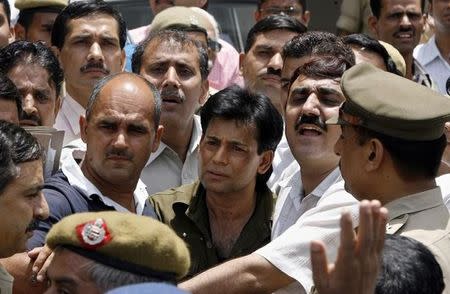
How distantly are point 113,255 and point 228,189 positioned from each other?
6.61 ft

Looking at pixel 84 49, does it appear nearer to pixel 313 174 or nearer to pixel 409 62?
pixel 313 174

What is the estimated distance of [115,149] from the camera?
5867 mm

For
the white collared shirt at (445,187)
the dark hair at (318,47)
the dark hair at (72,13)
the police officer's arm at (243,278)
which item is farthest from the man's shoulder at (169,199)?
the dark hair at (72,13)

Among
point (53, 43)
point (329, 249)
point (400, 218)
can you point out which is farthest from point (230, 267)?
point (53, 43)

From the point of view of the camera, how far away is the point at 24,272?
5.13 m

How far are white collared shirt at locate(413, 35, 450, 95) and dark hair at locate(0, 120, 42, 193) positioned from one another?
437cm

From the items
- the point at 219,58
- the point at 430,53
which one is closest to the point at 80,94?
the point at 219,58

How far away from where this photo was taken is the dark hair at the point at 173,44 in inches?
282

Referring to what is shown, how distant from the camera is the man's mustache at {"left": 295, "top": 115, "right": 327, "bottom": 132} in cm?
594

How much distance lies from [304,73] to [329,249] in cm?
135

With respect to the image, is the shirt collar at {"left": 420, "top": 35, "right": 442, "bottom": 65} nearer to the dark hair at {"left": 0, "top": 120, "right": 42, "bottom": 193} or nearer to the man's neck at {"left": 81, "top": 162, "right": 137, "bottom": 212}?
the man's neck at {"left": 81, "top": 162, "right": 137, "bottom": 212}

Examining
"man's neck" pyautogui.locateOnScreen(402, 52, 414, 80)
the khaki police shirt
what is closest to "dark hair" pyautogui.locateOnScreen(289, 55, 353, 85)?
the khaki police shirt

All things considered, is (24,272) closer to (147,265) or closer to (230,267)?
(230,267)

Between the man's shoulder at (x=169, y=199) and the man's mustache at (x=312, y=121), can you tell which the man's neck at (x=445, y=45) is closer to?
the man's mustache at (x=312, y=121)
